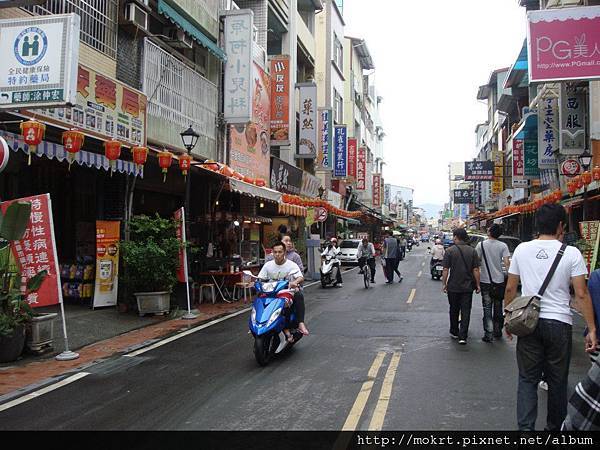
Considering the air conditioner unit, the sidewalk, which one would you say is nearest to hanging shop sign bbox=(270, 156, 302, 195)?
the air conditioner unit

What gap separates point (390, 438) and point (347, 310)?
7.65m

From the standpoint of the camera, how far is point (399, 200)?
115938mm

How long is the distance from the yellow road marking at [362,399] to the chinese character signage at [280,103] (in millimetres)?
16272

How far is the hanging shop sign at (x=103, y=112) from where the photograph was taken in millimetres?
9688

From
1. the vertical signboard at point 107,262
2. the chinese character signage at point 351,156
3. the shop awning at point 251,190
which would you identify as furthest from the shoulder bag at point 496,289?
the chinese character signage at point 351,156

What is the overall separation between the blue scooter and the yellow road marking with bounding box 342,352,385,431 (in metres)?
1.35

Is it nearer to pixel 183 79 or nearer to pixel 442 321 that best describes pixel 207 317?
pixel 442 321

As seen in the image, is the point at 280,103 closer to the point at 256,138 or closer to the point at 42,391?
the point at 256,138

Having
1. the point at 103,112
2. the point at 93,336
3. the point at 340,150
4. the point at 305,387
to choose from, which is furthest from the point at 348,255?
the point at 305,387

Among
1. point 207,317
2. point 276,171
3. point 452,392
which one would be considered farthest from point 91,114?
point 276,171

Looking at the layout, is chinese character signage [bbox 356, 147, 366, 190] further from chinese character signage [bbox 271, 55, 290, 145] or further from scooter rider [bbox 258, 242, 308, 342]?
scooter rider [bbox 258, 242, 308, 342]

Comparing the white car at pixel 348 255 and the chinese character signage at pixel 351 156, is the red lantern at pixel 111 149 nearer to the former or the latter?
the white car at pixel 348 255

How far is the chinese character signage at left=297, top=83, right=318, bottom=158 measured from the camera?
26.2 metres

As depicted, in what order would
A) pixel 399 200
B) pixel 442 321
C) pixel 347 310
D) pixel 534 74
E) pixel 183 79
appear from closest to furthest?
pixel 442 321 < pixel 347 310 < pixel 534 74 < pixel 183 79 < pixel 399 200
